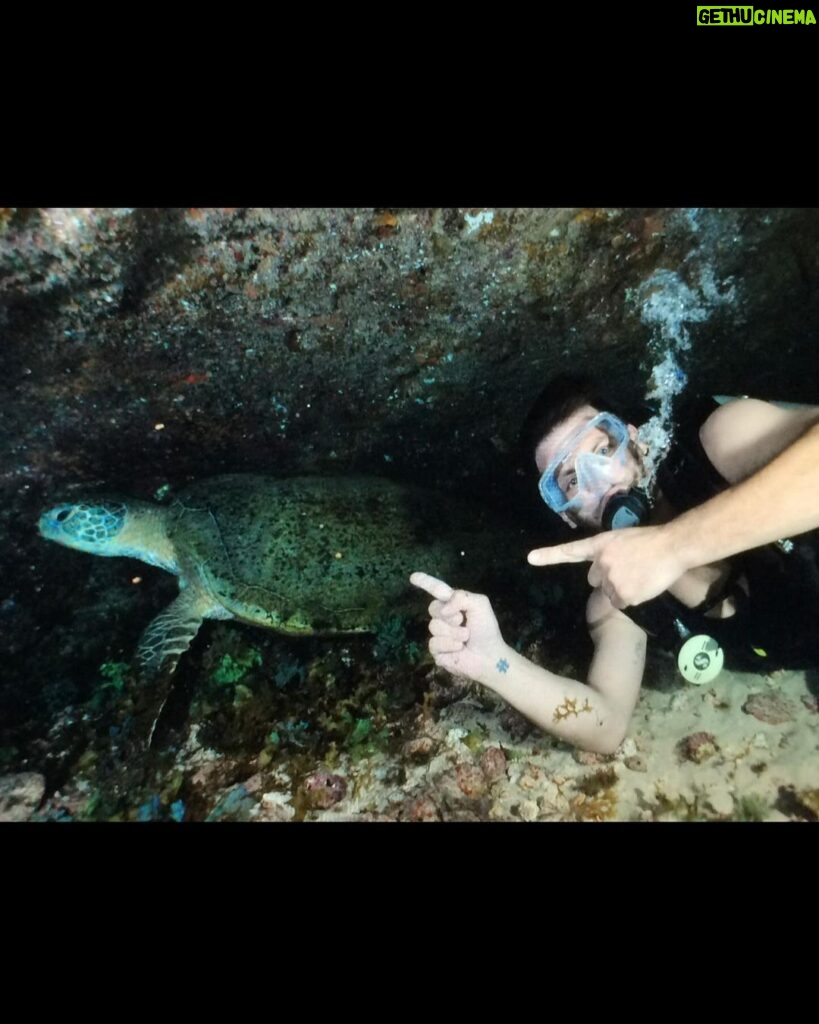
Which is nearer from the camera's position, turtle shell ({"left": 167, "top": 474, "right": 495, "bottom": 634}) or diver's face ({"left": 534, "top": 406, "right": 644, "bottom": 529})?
diver's face ({"left": 534, "top": 406, "right": 644, "bottom": 529})

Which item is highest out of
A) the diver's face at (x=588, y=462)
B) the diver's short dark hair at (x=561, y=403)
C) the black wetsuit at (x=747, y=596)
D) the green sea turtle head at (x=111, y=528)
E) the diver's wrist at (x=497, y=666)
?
the green sea turtle head at (x=111, y=528)

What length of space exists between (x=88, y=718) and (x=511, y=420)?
4539 millimetres

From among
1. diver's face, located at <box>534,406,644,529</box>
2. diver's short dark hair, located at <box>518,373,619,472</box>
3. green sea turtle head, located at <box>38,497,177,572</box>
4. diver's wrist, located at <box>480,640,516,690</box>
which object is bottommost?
diver's wrist, located at <box>480,640,516,690</box>

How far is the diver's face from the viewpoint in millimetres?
2980

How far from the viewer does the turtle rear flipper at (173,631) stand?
14.0ft

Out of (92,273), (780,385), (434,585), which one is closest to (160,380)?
(92,273)

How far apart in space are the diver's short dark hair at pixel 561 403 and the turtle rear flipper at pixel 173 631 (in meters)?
3.43

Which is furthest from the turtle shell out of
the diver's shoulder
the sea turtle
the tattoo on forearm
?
the diver's shoulder

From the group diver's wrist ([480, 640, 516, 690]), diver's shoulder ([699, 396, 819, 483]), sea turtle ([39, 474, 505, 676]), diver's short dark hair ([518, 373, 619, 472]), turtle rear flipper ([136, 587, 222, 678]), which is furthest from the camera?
sea turtle ([39, 474, 505, 676])

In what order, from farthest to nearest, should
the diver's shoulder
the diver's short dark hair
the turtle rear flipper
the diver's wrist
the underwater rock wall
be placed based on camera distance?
the turtle rear flipper, the diver's short dark hair, the underwater rock wall, the diver's wrist, the diver's shoulder

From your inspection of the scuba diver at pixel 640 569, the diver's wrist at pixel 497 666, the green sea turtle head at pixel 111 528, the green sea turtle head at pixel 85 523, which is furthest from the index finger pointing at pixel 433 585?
the green sea turtle head at pixel 85 523

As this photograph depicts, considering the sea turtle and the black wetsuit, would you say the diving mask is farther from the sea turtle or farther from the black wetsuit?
the sea turtle

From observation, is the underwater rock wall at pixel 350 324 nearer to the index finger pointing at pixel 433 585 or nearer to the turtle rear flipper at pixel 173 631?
the turtle rear flipper at pixel 173 631
